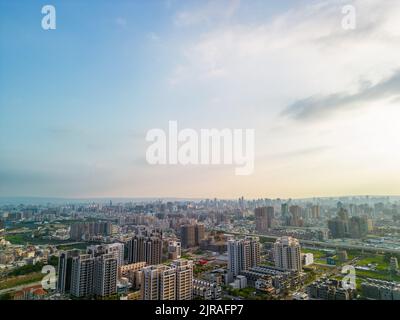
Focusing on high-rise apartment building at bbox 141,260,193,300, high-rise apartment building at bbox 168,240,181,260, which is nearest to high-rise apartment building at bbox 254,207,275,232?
high-rise apartment building at bbox 168,240,181,260

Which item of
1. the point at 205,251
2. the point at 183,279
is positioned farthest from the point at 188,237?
the point at 183,279

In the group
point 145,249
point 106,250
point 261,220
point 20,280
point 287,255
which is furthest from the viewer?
point 261,220

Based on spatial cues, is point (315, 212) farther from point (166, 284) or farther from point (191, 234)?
point (166, 284)

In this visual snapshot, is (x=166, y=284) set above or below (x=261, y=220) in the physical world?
below
